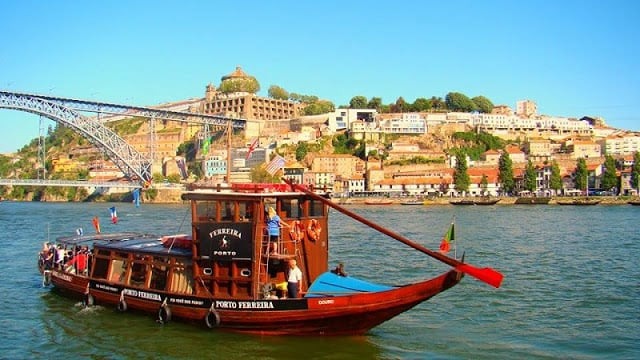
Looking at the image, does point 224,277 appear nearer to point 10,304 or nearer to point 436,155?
point 10,304

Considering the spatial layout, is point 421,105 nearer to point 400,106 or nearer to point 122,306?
point 400,106

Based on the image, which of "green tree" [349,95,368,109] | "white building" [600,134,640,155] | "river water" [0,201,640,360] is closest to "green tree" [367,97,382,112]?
"green tree" [349,95,368,109]

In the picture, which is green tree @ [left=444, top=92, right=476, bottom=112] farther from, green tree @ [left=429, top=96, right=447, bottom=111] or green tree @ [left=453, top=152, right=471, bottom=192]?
green tree @ [left=453, top=152, right=471, bottom=192]

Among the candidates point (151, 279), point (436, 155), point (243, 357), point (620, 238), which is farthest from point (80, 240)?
point (436, 155)

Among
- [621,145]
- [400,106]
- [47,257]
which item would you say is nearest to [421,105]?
[400,106]

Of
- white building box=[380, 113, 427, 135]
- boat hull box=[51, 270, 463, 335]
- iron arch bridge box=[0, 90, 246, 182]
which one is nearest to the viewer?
boat hull box=[51, 270, 463, 335]

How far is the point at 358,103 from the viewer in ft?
424

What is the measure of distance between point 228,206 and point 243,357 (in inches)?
107

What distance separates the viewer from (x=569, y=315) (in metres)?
14.8

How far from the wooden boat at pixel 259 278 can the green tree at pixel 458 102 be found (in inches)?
4639

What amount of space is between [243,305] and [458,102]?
120 m

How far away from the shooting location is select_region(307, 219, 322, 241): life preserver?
43.5 feet

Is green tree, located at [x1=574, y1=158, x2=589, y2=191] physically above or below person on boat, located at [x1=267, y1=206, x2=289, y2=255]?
above

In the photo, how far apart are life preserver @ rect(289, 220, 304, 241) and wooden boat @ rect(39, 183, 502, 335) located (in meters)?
0.02
